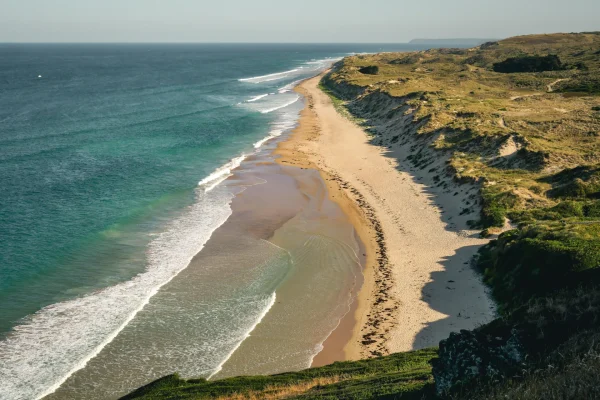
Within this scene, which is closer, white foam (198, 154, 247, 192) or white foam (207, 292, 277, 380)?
white foam (207, 292, 277, 380)

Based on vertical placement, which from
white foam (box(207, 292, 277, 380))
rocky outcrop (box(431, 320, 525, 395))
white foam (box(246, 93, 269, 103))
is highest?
white foam (box(246, 93, 269, 103))

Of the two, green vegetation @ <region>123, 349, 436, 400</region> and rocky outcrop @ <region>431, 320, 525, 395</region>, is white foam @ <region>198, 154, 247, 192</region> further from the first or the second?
rocky outcrop @ <region>431, 320, 525, 395</region>

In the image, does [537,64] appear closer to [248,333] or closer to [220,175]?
[220,175]

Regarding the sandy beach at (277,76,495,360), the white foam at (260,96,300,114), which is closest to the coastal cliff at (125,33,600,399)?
the sandy beach at (277,76,495,360)

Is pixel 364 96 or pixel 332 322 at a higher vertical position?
pixel 364 96

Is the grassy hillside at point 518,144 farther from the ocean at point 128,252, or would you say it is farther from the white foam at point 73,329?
the white foam at point 73,329

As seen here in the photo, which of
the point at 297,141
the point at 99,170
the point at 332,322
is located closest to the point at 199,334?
the point at 332,322

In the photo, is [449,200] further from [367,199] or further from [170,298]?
[170,298]
